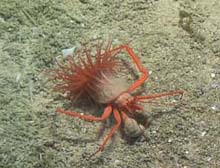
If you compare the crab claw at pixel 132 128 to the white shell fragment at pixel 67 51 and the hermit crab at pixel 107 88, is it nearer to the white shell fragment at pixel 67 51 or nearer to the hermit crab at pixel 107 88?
the hermit crab at pixel 107 88

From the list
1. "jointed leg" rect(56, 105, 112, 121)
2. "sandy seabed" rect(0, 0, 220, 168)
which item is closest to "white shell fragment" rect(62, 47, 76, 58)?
"sandy seabed" rect(0, 0, 220, 168)

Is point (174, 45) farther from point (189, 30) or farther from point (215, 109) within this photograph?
point (215, 109)

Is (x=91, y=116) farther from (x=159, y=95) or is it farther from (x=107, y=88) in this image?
(x=159, y=95)

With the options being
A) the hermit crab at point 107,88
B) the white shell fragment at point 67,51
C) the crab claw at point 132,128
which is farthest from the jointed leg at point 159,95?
the white shell fragment at point 67,51

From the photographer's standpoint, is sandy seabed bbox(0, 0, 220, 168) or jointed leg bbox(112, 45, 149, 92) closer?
sandy seabed bbox(0, 0, 220, 168)

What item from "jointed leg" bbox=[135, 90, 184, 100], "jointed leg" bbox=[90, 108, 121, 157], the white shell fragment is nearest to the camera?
"jointed leg" bbox=[90, 108, 121, 157]

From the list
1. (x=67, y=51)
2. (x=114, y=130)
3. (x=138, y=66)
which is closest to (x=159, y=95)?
(x=138, y=66)

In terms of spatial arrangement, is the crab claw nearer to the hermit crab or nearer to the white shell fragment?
the hermit crab

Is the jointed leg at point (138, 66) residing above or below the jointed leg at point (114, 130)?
above

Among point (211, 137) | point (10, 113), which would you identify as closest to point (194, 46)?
point (211, 137)
